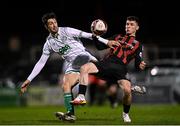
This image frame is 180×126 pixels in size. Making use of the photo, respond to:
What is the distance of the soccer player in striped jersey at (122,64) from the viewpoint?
1455 cm

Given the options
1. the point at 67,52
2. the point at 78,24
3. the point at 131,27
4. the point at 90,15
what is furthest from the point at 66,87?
the point at 90,15

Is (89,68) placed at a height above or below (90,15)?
below

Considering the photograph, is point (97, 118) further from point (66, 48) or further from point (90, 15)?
point (90, 15)

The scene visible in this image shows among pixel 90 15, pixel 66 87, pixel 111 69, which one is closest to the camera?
pixel 111 69

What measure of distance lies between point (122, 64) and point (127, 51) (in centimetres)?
29

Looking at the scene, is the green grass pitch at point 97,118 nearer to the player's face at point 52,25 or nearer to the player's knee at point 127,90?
the player's knee at point 127,90

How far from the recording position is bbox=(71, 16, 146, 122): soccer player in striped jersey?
14555 millimetres

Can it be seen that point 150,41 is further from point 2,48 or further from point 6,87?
point 6,87

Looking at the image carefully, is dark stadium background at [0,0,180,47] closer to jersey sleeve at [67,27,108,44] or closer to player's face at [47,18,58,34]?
jersey sleeve at [67,27,108,44]

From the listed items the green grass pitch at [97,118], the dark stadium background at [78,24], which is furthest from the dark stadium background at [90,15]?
the green grass pitch at [97,118]

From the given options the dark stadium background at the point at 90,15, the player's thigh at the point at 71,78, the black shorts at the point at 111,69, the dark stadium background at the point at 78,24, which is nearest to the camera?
the black shorts at the point at 111,69

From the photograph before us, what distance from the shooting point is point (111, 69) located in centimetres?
1470

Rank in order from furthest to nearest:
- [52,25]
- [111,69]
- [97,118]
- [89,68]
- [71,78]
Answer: [97,118], [71,78], [52,25], [111,69], [89,68]

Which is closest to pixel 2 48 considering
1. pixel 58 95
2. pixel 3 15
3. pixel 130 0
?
pixel 3 15
